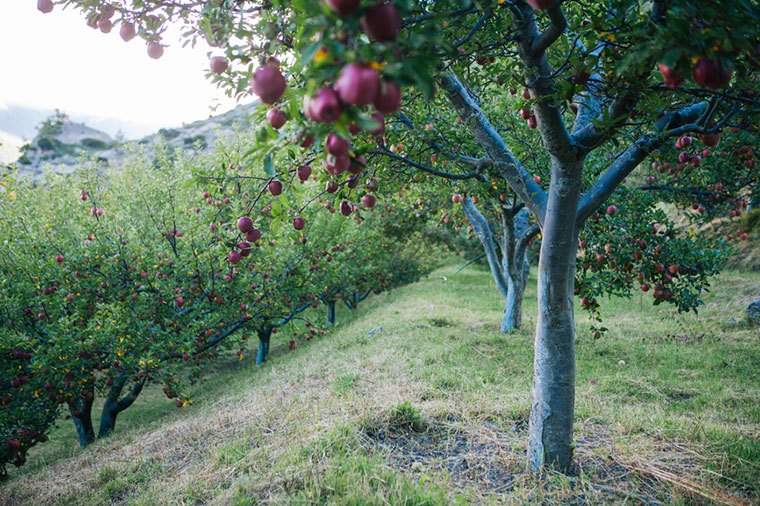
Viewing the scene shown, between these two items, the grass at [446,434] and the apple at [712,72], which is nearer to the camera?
the apple at [712,72]

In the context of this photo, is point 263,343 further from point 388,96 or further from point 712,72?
point 712,72

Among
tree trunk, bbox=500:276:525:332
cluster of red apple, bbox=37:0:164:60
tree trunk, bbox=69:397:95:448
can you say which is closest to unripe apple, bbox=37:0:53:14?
cluster of red apple, bbox=37:0:164:60

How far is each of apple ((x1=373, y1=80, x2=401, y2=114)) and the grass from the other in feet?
9.10

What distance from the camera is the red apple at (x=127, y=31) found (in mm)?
3154

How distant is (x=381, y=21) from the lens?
1.42m

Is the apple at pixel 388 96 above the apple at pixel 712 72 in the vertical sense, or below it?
below

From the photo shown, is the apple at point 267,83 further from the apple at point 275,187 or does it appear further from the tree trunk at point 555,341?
the tree trunk at point 555,341

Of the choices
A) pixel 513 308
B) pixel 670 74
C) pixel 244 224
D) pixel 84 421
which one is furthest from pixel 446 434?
pixel 84 421

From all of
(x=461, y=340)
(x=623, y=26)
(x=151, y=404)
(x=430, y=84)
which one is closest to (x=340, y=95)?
(x=430, y=84)

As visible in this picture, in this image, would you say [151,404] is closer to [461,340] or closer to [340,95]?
[461,340]

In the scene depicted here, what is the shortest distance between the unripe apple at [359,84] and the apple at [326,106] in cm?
7

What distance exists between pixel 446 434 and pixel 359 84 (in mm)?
3904

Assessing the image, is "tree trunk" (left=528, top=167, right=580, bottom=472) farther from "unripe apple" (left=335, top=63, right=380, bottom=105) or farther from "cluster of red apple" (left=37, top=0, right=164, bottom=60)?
"cluster of red apple" (left=37, top=0, right=164, bottom=60)

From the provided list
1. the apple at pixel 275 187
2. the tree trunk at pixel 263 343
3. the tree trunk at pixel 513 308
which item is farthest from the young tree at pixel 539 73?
the tree trunk at pixel 263 343
